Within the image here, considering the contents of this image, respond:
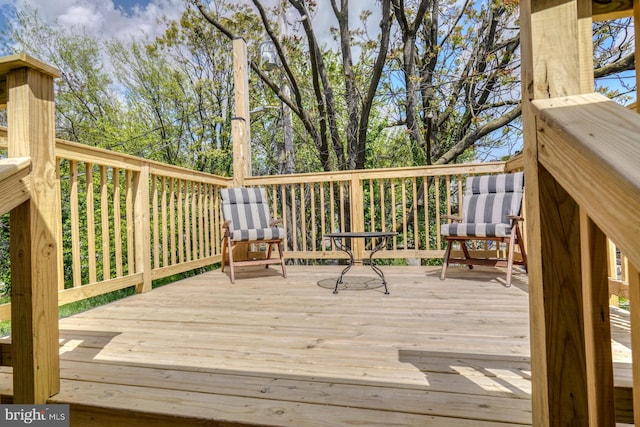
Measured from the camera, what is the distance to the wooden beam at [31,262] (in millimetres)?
1128

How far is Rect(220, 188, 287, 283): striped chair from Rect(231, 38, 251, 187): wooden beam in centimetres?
67

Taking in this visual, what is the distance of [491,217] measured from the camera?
315 cm

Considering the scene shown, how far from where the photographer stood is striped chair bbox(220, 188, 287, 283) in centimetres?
338

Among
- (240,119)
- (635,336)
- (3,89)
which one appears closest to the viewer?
(635,336)

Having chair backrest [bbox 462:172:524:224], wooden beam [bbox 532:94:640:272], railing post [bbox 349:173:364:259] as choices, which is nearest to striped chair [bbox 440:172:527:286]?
chair backrest [bbox 462:172:524:224]

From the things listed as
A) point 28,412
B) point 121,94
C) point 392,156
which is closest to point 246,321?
point 28,412

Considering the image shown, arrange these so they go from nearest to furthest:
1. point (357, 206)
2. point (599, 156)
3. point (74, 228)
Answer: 1. point (599, 156)
2. point (74, 228)
3. point (357, 206)

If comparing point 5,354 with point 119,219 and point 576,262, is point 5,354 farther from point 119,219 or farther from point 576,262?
point 576,262

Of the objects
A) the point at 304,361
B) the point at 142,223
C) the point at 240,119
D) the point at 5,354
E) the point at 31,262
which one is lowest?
the point at 304,361

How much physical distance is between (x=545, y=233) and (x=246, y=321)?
5.49 feet

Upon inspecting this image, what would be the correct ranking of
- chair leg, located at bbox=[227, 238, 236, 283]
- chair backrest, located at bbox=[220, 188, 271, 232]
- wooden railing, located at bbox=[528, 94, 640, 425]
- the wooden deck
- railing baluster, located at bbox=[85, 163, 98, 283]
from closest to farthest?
wooden railing, located at bbox=[528, 94, 640, 425] < the wooden deck < railing baluster, located at bbox=[85, 163, 98, 283] < chair leg, located at bbox=[227, 238, 236, 283] < chair backrest, located at bbox=[220, 188, 271, 232]

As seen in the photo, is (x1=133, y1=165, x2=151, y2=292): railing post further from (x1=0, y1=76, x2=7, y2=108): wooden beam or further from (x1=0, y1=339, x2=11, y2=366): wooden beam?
(x1=0, y1=76, x2=7, y2=108): wooden beam

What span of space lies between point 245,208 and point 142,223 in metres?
1.07

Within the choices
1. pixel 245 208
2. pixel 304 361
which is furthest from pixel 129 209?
pixel 304 361
